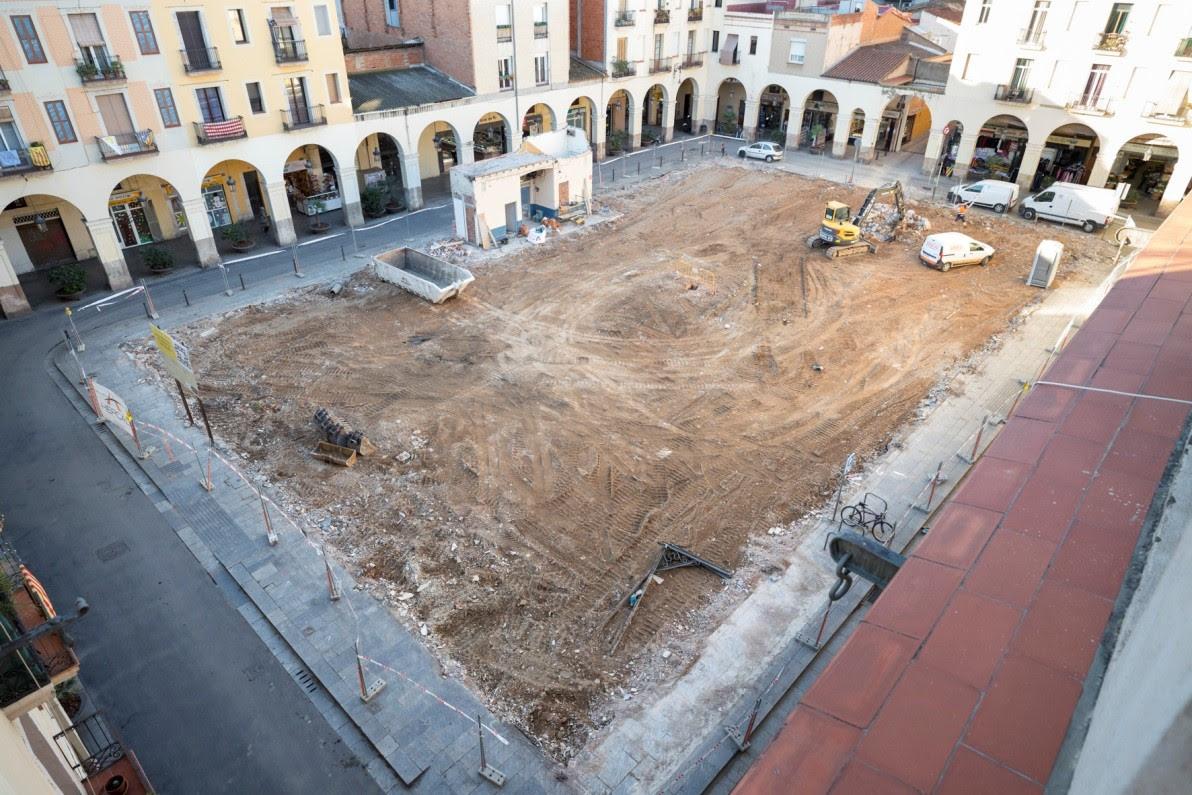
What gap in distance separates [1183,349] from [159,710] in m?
17.6

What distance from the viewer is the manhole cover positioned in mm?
15203

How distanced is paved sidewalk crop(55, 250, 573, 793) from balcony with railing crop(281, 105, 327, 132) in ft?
50.1

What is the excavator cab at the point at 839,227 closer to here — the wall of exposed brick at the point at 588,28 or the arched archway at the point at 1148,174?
the arched archway at the point at 1148,174

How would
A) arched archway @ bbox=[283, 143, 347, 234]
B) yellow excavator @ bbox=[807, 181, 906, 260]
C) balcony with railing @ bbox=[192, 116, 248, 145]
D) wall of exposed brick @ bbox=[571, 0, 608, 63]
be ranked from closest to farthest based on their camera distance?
1. balcony with railing @ bbox=[192, 116, 248, 145]
2. yellow excavator @ bbox=[807, 181, 906, 260]
3. arched archway @ bbox=[283, 143, 347, 234]
4. wall of exposed brick @ bbox=[571, 0, 608, 63]

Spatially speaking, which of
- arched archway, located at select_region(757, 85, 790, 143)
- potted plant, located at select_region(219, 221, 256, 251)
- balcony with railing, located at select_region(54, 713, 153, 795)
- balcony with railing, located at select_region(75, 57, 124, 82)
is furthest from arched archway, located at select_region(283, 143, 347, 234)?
balcony with railing, located at select_region(54, 713, 153, 795)

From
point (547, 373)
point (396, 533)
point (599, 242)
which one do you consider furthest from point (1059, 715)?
point (599, 242)

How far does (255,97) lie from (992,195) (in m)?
33.9

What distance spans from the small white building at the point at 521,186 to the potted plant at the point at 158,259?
1171 centimetres

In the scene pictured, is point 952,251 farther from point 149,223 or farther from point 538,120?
point 149,223

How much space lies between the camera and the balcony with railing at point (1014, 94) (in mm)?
34375

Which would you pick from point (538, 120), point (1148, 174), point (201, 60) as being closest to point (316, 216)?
point (201, 60)

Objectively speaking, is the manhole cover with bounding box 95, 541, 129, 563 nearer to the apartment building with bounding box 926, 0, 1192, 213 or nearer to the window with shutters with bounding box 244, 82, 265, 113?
the window with shutters with bounding box 244, 82, 265, 113

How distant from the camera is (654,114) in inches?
1981

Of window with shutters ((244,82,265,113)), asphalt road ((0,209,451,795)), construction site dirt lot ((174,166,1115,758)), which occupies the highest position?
window with shutters ((244,82,265,113))
